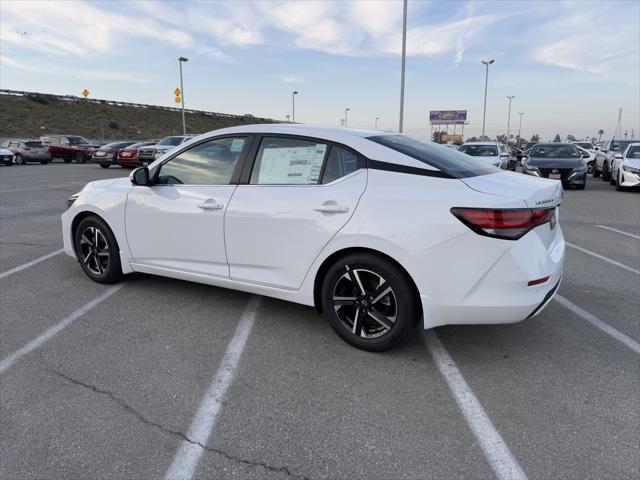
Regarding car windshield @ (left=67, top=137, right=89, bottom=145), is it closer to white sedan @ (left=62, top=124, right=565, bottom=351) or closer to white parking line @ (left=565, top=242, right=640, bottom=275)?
white sedan @ (left=62, top=124, right=565, bottom=351)

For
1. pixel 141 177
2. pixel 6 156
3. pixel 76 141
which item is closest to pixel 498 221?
pixel 141 177

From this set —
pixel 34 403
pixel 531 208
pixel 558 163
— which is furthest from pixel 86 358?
pixel 558 163

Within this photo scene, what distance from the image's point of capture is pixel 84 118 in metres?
61.6

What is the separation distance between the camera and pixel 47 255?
20.1 ft

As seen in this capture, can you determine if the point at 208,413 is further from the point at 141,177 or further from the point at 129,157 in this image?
the point at 129,157

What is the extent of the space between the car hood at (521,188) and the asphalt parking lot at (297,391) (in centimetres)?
116

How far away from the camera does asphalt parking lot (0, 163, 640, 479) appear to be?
233 centimetres

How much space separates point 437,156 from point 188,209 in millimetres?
2148

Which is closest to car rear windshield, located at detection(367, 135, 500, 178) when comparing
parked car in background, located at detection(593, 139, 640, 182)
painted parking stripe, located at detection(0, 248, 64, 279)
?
painted parking stripe, located at detection(0, 248, 64, 279)

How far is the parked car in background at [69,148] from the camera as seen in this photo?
95.5 feet

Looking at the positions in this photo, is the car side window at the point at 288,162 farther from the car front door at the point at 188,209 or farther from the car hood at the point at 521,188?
the car hood at the point at 521,188

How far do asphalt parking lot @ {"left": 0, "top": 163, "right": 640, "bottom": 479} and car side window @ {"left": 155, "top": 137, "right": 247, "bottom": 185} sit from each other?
3.81ft

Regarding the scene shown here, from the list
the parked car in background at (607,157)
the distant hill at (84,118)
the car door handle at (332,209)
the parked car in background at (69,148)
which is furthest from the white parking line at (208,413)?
the distant hill at (84,118)

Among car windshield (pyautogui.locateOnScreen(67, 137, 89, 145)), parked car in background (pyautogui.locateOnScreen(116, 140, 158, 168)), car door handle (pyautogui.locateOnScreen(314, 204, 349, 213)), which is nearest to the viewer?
car door handle (pyautogui.locateOnScreen(314, 204, 349, 213))
